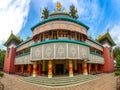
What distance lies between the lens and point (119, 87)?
875cm

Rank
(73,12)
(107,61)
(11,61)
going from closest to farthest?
(107,61), (11,61), (73,12)

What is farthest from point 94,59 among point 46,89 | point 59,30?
point 46,89

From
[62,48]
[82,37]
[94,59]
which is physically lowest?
[94,59]

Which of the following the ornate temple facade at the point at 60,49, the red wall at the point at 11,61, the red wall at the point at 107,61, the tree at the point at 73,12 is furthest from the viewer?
the tree at the point at 73,12

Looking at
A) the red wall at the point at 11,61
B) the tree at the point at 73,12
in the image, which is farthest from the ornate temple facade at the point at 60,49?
the tree at the point at 73,12

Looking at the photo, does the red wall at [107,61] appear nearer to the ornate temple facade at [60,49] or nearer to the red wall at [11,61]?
the ornate temple facade at [60,49]

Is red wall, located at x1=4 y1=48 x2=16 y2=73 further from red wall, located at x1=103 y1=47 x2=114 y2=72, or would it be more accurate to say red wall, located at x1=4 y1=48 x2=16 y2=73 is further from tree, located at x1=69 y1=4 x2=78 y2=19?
red wall, located at x1=103 y1=47 x2=114 y2=72

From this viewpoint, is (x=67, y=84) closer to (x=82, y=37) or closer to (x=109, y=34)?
(x=82, y=37)

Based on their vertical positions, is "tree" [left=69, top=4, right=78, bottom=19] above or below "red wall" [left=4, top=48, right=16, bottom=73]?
above

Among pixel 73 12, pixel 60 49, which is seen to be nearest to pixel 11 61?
pixel 60 49

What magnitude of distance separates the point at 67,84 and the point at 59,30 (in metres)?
8.05

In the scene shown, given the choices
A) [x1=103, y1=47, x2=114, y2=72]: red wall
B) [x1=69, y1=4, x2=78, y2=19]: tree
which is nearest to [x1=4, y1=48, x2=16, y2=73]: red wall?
[x1=69, y1=4, x2=78, y2=19]: tree

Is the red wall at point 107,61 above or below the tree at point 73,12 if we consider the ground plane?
below

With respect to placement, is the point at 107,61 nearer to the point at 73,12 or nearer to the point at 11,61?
the point at 73,12
